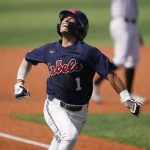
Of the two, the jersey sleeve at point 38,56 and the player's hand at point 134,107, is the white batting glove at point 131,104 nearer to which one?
the player's hand at point 134,107

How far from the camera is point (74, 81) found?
7.13 m

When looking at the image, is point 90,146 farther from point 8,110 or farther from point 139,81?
point 139,81

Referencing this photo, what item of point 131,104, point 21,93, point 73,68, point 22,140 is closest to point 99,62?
point 73,68

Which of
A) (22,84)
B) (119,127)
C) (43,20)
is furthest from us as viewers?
(43,20)

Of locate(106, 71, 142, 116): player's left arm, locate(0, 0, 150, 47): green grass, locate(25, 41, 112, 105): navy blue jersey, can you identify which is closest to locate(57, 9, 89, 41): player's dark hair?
locate(25, 41, 112, 105): navy blue jersey

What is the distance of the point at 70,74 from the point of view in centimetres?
712

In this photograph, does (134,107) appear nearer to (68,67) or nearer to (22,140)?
(68,67)

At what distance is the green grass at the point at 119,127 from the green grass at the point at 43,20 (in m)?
7.79

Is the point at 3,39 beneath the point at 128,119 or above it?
beneath

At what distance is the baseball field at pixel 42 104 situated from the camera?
941cm

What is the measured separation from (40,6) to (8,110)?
1702 centimetres

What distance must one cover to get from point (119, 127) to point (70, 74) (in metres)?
3.30

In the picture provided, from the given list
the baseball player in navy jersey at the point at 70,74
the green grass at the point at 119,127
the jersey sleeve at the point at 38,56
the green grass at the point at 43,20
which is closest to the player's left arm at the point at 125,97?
the baseball player in navy jersey at the point at 70,74

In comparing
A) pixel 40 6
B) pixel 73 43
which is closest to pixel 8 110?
pixel 73 43
